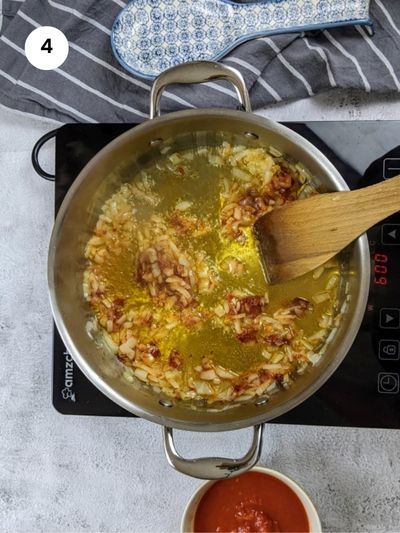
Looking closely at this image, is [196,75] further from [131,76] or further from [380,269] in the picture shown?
[380,269]

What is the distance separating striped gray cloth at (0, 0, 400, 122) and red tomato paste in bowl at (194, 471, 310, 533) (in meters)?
0.58

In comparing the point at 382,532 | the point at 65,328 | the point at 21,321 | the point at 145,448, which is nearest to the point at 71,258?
the point at 65,328

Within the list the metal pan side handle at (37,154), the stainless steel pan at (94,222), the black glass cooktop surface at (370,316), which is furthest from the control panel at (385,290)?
the metal pan side handle at (37,154)

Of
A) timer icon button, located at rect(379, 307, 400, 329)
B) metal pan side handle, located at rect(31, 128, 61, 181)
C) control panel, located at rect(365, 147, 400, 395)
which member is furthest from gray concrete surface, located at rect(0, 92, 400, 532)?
timer icon button, located at rect(379, 307, 400, 329)

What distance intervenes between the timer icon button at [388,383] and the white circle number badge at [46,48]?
0.69 meters

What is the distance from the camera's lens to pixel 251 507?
1032 millimetres

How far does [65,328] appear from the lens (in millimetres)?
897

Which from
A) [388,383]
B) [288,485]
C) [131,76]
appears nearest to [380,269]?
[388,383]

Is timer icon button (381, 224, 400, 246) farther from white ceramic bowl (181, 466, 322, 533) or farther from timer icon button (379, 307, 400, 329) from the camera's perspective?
white ceramic bowl (181, 466, 322, 533)

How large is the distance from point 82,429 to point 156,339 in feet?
0.90

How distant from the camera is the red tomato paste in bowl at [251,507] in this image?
1021 millimetres

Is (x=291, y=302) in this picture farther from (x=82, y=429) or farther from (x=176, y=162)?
(x=82, y=429)

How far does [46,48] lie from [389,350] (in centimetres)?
70

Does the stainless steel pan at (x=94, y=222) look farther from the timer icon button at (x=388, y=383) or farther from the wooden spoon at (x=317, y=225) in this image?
the timer icon button at (x=388, y=383)
